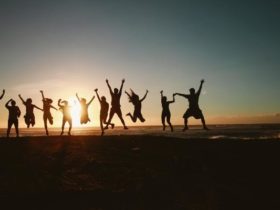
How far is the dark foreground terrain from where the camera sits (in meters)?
12.4

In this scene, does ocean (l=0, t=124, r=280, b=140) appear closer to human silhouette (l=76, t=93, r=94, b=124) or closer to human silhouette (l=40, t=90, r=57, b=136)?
human silhouette (l=76, t=93, r=94, b=124)

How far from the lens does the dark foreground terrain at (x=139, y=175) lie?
40.7ft

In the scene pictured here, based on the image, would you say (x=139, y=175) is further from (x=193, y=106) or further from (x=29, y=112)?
(x=29, y=112)

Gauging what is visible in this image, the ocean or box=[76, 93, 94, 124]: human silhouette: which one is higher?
box=[76, 93, 94, 124]: human silhouette

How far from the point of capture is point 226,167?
15055mm

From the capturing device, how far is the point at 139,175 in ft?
46.8

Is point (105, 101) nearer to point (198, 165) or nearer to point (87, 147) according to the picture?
point (87, 147)

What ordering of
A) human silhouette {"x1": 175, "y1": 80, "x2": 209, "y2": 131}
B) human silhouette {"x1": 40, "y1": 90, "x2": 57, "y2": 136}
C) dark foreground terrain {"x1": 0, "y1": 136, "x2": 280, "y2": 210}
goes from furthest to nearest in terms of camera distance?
human silhouette {"x1": 40, "y1": 90, "x2": 57, "y2": 136}, human silhouette {"x1": 175, "y1": 80, "x2": 209, "y2": 131}, dark foreground terrain {"x1": 0, "y1": 136, "x2": 280, "y2": 210}

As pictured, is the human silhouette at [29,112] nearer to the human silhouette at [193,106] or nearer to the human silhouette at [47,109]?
the human silhouette at [47,109]

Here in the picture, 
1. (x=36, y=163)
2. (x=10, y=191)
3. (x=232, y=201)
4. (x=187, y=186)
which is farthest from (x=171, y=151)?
(x=10, y=191)

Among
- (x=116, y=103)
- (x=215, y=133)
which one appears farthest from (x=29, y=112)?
(x=215, y=133)

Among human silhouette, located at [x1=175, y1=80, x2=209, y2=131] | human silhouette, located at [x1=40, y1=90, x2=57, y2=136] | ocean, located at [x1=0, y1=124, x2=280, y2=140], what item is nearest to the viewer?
human silhouette, located at [x1=175, y1=80, x2=209, y2=131]

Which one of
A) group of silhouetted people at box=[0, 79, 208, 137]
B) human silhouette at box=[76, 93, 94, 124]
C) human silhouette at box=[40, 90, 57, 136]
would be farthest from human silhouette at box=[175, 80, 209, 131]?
human silhouette at box=[40, 90, 57, 136]

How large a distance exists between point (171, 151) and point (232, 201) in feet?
15.1
